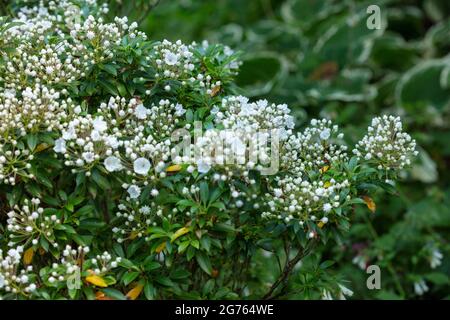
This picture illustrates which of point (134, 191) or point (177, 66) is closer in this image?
point (134, 191)

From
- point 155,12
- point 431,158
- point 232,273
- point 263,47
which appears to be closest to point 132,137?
point 232,273

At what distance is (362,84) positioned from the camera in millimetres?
5000

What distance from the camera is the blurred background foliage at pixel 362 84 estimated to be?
3.74 meters

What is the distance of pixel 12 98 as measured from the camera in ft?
7.64

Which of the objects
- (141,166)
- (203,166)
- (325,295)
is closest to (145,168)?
(141,166)

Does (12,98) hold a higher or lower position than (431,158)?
lower

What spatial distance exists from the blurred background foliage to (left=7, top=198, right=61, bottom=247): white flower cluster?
40.0 inches

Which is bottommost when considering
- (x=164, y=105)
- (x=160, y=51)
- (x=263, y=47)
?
(x=164, y=105)

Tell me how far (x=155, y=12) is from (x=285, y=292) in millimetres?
4397

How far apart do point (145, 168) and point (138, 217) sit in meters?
0.26

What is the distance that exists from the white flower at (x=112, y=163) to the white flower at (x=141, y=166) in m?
0.06

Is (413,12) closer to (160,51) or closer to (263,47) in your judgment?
(263,47)

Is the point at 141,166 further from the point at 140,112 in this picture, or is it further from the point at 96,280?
the point at 96,280

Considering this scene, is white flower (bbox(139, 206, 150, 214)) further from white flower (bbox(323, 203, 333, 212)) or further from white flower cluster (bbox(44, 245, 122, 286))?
white flower (bbox(323, 203, 333, 212))
